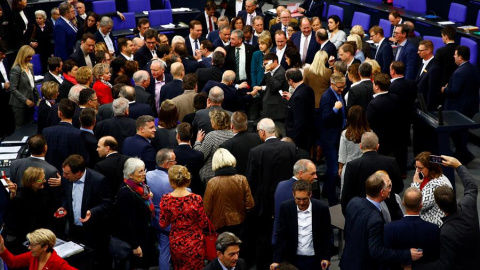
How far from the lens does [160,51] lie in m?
9.71

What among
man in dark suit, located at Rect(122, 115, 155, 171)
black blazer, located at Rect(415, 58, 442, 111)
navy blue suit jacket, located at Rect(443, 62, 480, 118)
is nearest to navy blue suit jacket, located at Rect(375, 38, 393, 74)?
black blazer, located at Rect(415, 58, 442, 111)

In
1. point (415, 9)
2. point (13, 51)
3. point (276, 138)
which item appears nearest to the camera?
point (276, 138)

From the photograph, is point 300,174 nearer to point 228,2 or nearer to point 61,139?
point 61,139

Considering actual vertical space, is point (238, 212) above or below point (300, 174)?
below

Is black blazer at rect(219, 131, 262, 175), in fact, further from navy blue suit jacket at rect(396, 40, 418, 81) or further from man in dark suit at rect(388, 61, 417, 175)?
navy blue suit jacket at rect(396, 40, 418, 81)

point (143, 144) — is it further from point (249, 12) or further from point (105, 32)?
point (249, 12)

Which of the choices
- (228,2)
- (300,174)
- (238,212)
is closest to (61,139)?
(238,212)

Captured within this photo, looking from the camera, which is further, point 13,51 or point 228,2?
point 228,2

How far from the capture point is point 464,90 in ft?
30.4

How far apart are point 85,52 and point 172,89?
2449 millimetres

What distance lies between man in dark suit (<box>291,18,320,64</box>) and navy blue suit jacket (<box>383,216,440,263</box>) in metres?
5.92

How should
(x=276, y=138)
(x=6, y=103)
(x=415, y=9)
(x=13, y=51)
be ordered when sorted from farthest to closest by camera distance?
(x=415, y=9)
(x=13, y=51)
(x=6, y=103)
(x=276, y=138)

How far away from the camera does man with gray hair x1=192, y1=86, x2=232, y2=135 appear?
7.54 m

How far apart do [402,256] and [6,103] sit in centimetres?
712
